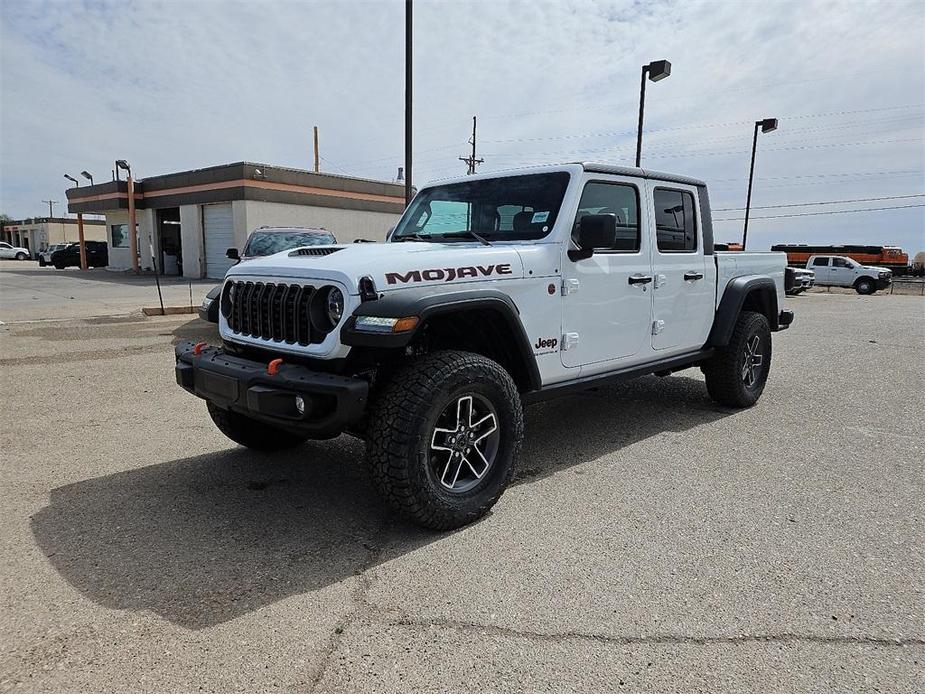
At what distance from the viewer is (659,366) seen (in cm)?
498

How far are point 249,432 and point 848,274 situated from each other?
3432cm

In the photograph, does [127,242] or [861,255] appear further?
[861,255]

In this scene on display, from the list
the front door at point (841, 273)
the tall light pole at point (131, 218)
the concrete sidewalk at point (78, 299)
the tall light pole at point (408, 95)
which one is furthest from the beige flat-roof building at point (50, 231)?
the front door at point (841, 273)

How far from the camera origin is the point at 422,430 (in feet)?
10.2

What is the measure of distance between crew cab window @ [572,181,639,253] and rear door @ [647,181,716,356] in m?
0.22

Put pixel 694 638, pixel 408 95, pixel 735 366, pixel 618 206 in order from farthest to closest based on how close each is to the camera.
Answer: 1. pixel 408 95
2. pixel 735 366
3. pixel 618 206
4. pixel 694 638

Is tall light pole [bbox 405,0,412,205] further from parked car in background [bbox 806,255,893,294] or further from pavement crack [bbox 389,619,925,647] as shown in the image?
parked car in background [bbox 806,255,893,294]

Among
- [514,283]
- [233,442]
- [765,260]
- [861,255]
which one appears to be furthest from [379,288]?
[861,255]

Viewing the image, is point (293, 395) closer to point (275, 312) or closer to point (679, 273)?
point (275, 312)

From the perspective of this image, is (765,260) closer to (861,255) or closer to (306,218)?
(306,218)

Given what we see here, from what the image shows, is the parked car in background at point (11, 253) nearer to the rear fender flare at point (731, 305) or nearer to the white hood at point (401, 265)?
the white hood at point (401, 265)

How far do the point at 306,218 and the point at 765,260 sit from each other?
75.9 feet

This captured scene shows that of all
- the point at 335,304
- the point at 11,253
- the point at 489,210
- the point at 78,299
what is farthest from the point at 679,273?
the point at 11,253

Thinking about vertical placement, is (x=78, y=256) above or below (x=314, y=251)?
below
